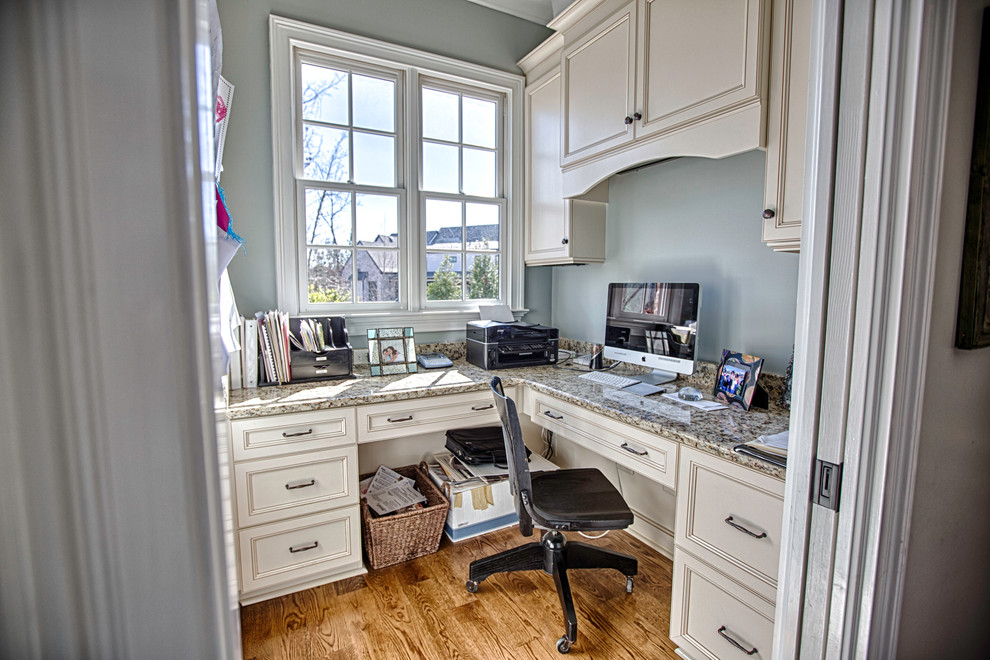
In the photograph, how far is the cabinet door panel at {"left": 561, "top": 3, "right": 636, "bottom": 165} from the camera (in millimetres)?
2068

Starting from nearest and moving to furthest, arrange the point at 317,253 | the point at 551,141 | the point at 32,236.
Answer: the point at 32,236, the point at 317,253, the point at 551,141

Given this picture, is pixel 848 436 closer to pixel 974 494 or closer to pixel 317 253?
pixel 974 494

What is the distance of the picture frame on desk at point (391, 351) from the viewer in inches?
97.3

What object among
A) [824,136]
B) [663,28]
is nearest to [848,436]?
[824,136]

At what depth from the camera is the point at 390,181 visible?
2686 millimetres

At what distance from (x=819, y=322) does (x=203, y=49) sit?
861 millimetres

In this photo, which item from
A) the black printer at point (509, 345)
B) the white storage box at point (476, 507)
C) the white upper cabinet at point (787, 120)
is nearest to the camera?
the white upper cabinet at point (787, 120)

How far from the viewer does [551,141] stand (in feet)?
8.95

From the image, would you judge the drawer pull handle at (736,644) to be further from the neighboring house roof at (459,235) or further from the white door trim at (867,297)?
the neighboring house roof at (459,235)

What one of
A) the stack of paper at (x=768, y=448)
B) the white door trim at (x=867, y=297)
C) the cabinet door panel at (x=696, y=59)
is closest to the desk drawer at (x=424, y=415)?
the stack of paper at (x=768, y=448)

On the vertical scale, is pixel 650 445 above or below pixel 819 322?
below

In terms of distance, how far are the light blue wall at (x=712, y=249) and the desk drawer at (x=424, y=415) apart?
38.2 inches

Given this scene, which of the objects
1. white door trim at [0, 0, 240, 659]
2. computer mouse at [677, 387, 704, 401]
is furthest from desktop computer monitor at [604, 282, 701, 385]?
white door trim at [0, 0, 240, 659]

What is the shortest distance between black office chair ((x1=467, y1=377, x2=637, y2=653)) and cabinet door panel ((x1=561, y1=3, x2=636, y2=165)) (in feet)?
4.23
